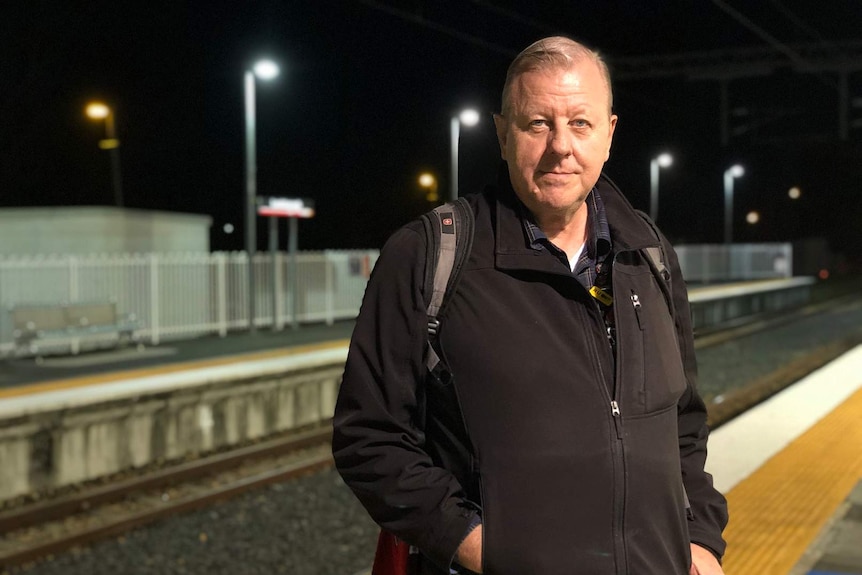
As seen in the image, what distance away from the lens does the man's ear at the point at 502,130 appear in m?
1.91

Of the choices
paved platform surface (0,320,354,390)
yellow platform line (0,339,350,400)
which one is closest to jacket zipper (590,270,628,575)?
yellow platform line (0,339,350,400)

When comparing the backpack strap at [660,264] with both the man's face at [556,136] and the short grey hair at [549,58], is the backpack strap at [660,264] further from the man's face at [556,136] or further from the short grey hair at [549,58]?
the short grey hair at [549,58]

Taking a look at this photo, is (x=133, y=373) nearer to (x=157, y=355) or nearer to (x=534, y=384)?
(x=157, y=355)

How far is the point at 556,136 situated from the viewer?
1.82 metres

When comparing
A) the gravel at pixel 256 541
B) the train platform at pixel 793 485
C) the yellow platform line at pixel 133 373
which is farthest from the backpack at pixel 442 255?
the yellow platform line at pixel 133 373

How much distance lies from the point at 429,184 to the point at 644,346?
199 ft

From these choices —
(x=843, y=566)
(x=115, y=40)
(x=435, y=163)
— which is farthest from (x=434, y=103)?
(x=843, y=566)

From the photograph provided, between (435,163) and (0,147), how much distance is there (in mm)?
32902

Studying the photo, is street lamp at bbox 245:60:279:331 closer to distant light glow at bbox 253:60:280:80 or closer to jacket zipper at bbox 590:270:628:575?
distant light glow at bbox 253:60:280:80

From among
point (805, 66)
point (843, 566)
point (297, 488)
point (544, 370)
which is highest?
point (805, 66)

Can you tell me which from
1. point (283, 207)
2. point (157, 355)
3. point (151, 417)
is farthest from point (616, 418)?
point (283, 207)

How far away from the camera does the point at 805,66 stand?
2391cm

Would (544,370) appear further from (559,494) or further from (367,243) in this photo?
(367,243)

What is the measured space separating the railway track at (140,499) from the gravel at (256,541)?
3.2 inches
